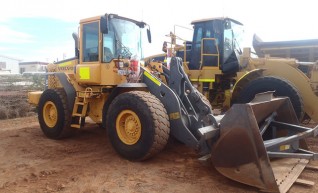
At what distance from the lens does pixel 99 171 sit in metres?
4.71

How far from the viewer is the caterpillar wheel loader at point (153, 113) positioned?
3947 mm

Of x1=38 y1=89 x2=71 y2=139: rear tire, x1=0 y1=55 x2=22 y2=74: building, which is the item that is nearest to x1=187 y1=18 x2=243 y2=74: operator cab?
x1=38 y1=89 x2=71 y2=139: rear tire

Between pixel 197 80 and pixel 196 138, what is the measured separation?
448cm

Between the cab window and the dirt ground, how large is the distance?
1.78 metres

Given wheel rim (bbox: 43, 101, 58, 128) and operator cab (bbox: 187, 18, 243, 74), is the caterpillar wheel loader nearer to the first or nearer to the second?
wheel rim (bbox: 43, 101, 58, 128)

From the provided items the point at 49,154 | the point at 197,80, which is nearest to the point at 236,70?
the point at 197,80

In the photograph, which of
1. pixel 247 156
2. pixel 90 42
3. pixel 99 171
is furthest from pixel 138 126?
pixel 90 42

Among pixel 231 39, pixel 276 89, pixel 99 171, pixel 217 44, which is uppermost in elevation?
pixel 231 39

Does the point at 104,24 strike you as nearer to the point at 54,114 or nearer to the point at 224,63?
the point at 54,114

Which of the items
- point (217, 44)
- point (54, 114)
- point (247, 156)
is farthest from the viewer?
point (217, 44)

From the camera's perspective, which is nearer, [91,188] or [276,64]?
[91,188]

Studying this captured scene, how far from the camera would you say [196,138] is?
193 inches

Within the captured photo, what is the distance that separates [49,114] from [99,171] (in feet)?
9.79

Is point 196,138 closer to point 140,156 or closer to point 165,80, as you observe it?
point 140,156
